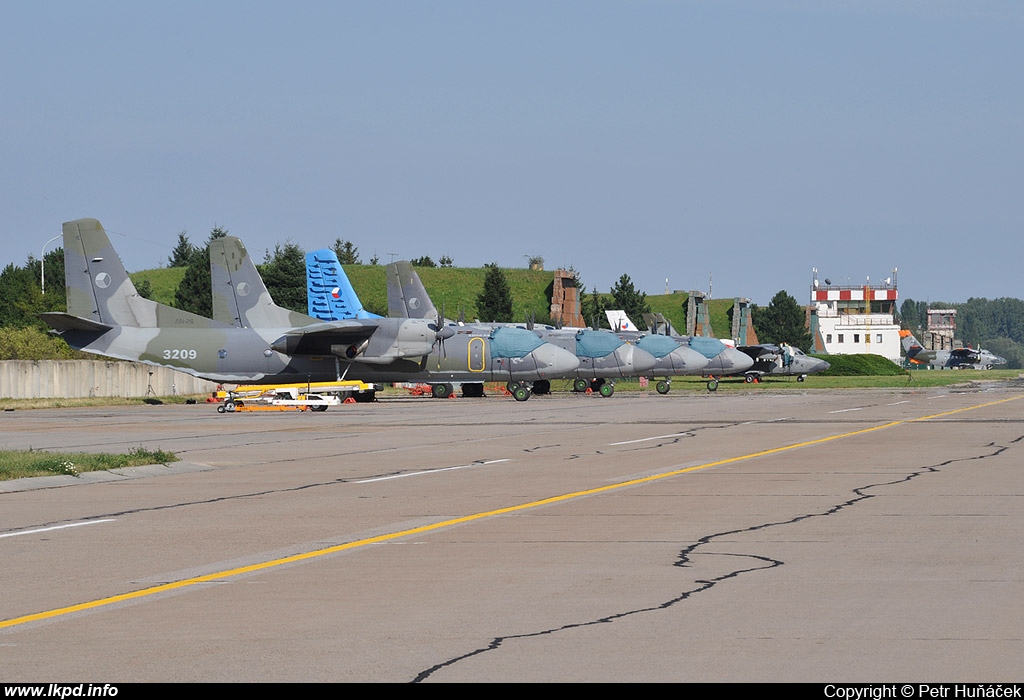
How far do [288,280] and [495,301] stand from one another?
59.4 feet

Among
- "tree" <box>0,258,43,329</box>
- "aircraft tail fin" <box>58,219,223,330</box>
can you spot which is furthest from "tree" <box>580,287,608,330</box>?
"aircraft tail fin" <box>58,219,223,330</box>

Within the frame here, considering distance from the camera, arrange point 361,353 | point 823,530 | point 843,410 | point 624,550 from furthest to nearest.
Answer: point 361,353
point 843,410
point 823,530
point 624,550

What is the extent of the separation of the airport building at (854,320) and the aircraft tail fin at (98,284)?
395 ft

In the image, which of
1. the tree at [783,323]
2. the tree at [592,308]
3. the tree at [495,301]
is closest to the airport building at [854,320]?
the tree at [783,323]

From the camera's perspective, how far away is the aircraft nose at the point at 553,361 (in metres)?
56.9

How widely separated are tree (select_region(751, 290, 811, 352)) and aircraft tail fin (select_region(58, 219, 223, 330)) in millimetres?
111068

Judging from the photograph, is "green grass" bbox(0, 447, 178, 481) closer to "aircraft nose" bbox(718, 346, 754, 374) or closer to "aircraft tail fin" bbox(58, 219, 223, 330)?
"aircraft tail fin" bbox(58, 219, 223, 330)

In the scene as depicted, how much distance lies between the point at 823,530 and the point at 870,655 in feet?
18.8

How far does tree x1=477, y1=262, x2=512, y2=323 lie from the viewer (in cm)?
10925

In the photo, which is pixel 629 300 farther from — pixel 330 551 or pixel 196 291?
pixel 330 551

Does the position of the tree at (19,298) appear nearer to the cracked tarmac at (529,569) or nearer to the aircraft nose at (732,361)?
the aircraft nose at (732,361)

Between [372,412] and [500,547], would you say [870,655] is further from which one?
[372,412]

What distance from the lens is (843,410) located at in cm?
4212

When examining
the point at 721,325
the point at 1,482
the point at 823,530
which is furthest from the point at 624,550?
the point at 721,325
